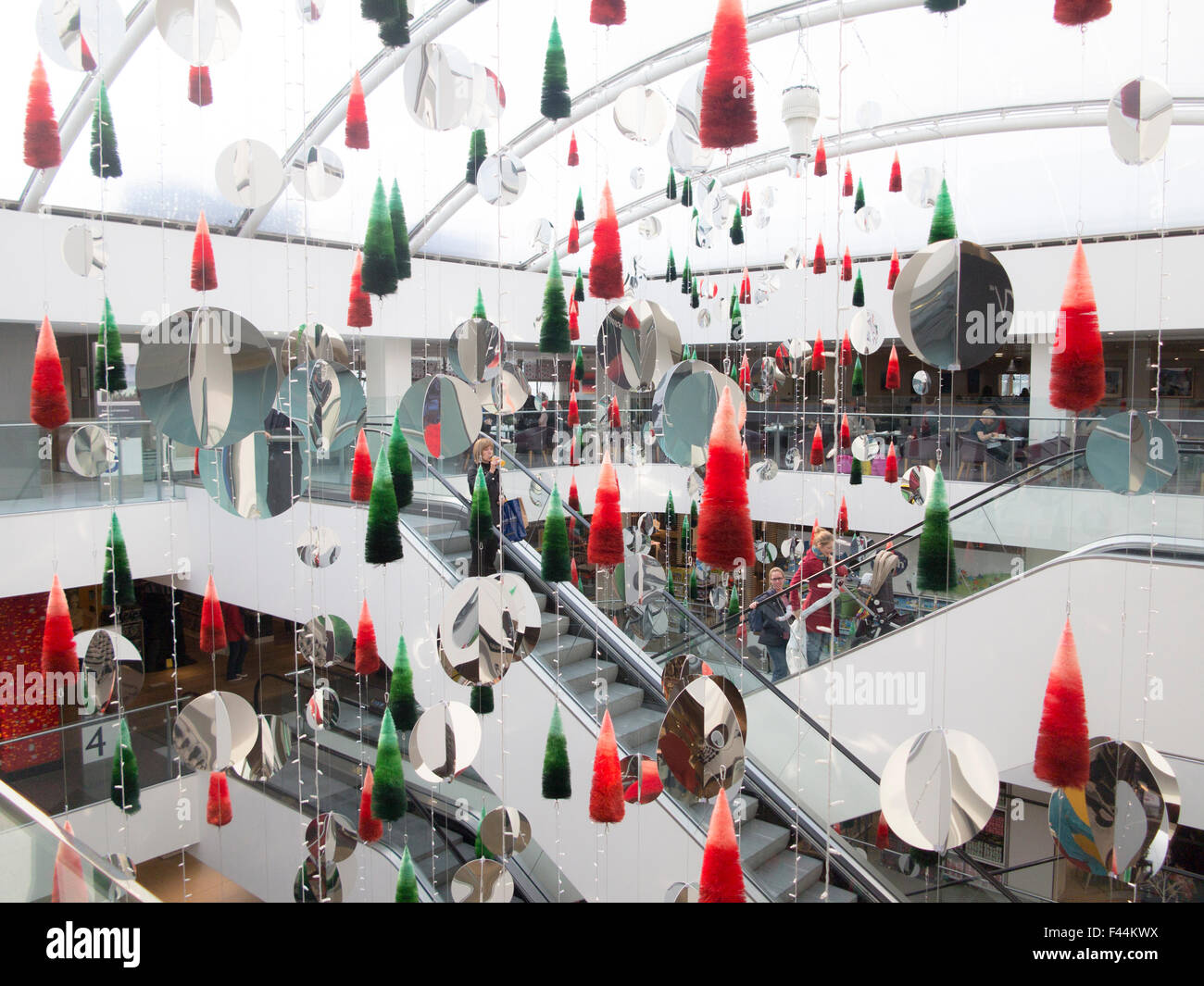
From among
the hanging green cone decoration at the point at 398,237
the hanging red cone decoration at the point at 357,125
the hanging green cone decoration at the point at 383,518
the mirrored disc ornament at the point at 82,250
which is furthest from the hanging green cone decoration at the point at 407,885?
the mirrored disc ornament at the point at 82,250

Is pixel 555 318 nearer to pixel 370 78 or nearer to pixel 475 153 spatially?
pixel 475 153

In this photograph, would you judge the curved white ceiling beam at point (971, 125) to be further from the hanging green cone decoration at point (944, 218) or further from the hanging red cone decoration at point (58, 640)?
the hanging green cone decoration at point (944, 218)

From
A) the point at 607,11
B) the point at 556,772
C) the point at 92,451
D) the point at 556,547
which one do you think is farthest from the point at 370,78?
the point at 556,772

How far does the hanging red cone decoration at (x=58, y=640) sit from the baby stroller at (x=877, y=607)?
476 centimetres

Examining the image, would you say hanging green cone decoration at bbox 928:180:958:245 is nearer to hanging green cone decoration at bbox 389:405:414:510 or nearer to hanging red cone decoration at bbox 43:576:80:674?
hanging green cone decoration at bbox 389:405:414:510

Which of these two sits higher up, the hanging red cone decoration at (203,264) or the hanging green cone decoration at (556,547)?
the hanging red cone decoration at (203,264)

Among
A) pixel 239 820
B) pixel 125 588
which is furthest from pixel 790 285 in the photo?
pixel 125 588

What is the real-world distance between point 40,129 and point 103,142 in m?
0.18

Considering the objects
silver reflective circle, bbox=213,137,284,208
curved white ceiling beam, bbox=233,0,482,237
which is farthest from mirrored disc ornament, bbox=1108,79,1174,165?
curved white ceiling beam, bbox=233,0,482,237

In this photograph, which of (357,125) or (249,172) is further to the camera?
(357,125)

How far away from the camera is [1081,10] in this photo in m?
1.54

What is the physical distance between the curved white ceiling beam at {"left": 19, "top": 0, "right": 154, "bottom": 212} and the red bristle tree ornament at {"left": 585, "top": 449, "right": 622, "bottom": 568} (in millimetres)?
5628

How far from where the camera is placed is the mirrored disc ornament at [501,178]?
79.3 inches

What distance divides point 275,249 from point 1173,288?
983cm
